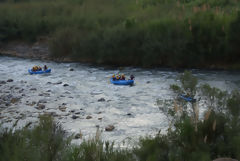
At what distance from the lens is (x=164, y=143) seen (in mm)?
8008

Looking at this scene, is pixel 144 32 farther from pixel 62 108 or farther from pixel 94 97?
pixel 62 108

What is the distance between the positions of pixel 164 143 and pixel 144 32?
19697 millimetres

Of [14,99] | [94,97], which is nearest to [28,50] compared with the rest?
[14,99]

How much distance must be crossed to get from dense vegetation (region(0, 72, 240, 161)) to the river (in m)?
1.57

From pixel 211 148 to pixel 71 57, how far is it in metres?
23.3

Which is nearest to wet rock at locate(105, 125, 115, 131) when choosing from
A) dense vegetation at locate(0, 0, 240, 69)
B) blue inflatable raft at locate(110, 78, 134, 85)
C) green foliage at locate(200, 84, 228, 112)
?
green foliage at locate(200, 84, 228, 112)

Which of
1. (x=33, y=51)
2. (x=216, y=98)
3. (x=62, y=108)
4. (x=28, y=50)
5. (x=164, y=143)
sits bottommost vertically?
(x=62, y=108)

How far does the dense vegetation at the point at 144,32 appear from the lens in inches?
965

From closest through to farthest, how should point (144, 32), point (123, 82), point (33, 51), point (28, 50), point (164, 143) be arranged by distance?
point (164, 143) < point (123, 82) < point (144, 32) < point (33, 51) < point (28, 50)

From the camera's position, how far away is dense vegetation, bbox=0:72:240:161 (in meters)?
6.09

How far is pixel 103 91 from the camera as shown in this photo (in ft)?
61.0

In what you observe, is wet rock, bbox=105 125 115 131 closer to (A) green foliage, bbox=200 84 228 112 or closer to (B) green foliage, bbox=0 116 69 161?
(A) green foliage, bbox=200 84 228 112

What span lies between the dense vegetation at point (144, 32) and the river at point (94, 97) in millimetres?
1835

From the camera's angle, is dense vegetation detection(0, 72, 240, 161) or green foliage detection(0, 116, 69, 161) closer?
green foliage detection(0, 116, 69, 161)
